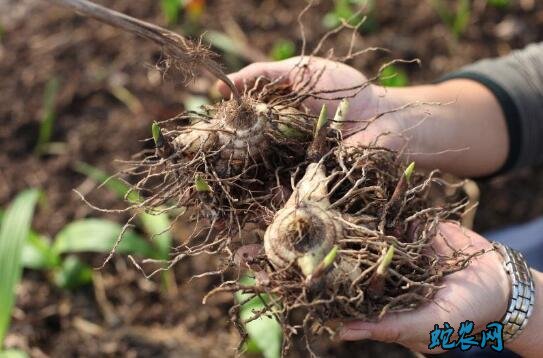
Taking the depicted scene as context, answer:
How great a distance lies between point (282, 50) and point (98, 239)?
89cm

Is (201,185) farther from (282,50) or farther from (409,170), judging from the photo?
(282,50)

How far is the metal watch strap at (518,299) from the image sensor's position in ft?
3.50

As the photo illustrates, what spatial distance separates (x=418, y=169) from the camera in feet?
4.83

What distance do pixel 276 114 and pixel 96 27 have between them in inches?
58.9

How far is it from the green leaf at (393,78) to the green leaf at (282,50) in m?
0.33

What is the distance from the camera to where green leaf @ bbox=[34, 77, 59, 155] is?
2068 millimetres

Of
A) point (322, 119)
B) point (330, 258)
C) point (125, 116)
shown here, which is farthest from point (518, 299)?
point (125, 116)

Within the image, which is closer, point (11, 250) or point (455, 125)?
point (455, 125)

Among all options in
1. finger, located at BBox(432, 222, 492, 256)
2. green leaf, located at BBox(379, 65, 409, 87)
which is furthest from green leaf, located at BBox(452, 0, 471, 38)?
finger, located at BBox(432, 222, 492, 256)

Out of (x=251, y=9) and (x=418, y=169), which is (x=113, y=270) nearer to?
(x=418, y=169)

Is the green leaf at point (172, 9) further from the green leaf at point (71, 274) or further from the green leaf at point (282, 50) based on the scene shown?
the green leaf at point (71, 274)

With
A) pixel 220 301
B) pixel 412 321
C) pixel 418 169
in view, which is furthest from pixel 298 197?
pixel 220 301

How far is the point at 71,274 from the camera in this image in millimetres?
1791
